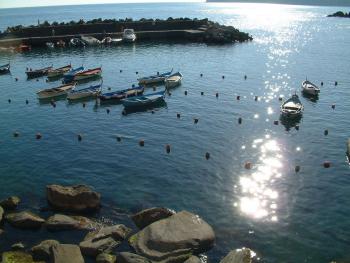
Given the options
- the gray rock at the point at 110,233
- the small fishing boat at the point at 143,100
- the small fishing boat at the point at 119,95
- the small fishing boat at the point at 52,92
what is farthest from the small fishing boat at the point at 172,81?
the gray rock at the point at 110,233

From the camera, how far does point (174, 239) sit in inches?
1001

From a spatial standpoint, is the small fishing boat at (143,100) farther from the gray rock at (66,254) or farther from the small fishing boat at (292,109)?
the gray rock at (66,254)

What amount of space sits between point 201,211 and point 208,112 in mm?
25575

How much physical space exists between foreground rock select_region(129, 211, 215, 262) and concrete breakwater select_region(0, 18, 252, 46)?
103 metres

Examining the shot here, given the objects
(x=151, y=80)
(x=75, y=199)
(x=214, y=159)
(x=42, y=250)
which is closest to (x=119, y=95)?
(x=151, y=80)

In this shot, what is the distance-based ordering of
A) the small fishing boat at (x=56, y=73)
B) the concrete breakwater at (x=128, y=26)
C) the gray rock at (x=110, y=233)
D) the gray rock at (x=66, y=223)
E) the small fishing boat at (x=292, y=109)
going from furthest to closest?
the concrete breakwater at (x=128, y=26), the small fishing boat at (x=56, y=73), the small fishing boat at (x=292, y=109), the gray rock at (x=66, y=223), the gray rock at (x=110, y=233)

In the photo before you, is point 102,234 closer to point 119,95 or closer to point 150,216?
point 150,216

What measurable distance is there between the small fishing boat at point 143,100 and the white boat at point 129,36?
68.6 meters

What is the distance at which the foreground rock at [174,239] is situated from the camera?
81.5 ft

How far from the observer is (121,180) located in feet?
118

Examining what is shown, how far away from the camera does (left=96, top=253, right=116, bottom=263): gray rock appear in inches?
964

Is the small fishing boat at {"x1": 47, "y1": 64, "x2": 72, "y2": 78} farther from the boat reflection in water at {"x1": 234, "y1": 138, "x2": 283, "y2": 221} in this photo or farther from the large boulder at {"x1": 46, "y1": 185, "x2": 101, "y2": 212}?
the large boulder at {"x1": 46, "y1": 185, "x2": 101, "y2": 212}

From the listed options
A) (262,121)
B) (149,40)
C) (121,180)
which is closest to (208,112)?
(262,121)

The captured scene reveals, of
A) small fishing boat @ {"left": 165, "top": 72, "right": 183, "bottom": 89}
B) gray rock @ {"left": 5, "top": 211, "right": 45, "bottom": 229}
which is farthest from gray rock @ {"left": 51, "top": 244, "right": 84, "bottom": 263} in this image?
small fishing boat @ {"left": 165, "top": 72, "right": 183, "bottom": 89}
